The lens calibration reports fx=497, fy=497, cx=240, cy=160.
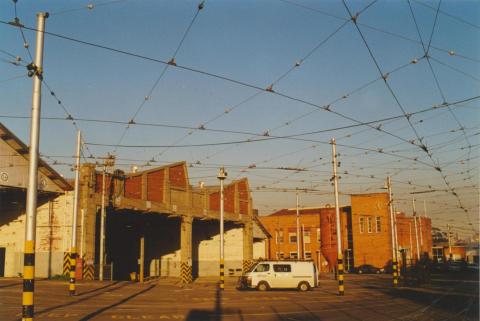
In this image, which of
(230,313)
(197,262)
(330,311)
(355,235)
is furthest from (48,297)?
(355,235)

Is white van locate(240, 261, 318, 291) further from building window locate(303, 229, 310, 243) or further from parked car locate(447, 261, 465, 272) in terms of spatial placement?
parked car locate(447, 261, 465, 272)

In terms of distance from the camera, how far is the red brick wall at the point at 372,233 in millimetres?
71000

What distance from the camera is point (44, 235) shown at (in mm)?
38656

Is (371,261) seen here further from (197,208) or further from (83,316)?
(83,316)

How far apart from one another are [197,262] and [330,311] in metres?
38.6

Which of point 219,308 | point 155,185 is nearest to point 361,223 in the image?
point 155,185

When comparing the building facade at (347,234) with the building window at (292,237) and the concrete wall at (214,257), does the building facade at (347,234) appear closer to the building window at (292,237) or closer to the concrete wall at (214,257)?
the building window at (292,237)

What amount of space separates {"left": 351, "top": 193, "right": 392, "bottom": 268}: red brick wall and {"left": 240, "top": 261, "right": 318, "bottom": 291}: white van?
40.4m

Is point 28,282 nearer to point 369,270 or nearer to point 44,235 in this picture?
point 44,235

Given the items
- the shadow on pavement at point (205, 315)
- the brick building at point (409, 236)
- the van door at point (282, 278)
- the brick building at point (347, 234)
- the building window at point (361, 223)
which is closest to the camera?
the shadow on pavement at point (205, 315)

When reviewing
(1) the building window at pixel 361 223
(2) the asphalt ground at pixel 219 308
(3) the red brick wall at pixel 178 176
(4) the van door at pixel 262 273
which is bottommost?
(2) the asphalt ground at pixel 219 308

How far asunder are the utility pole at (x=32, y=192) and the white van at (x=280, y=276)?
2359 cm

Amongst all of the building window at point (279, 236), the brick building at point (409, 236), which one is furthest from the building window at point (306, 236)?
the brick building at point (409, 236)

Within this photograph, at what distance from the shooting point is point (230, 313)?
19.0 m
